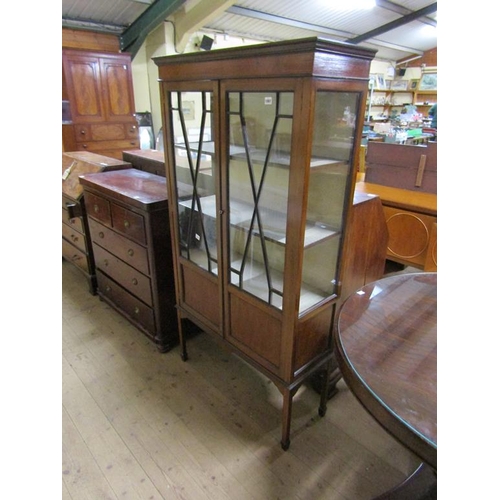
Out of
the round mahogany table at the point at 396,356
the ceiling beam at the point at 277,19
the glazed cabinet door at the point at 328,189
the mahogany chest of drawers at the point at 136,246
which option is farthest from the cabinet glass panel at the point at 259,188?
the ceiling beam at the point at 277,19

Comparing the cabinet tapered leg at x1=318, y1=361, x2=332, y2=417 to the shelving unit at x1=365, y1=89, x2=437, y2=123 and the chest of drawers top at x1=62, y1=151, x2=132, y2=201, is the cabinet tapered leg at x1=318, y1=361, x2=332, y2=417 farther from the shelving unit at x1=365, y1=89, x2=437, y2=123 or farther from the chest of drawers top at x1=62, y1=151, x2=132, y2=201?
the shelving unit at x1=365, y1=89, x2=437, y2=123

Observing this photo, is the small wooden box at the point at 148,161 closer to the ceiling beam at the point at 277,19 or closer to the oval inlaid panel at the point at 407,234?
the oval inlaid panel at the point at 407,234

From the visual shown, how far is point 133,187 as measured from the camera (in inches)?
82.4

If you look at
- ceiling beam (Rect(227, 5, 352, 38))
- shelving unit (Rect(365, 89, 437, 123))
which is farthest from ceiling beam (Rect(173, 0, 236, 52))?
shelving unit (Rect(365, 89, 437, 123))

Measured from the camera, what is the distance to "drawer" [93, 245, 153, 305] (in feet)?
6.85

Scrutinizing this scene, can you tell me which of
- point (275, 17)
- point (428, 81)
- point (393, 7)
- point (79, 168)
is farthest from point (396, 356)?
point (428, 81)

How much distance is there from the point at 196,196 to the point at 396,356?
1097mm

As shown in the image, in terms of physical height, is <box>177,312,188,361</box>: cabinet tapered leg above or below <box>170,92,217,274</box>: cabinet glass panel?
below

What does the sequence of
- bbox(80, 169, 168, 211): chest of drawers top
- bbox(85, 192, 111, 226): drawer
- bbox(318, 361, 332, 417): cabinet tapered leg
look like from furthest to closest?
bbox(85, 192, 111, 226): drawer
bbox(80, 169, 168, 211): chest of drawers top
bbox(318, 361, 332, 417): cabinet tapered leg

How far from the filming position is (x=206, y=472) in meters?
1.45

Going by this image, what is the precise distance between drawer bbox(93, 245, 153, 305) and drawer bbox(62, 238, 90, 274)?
247 millimetres

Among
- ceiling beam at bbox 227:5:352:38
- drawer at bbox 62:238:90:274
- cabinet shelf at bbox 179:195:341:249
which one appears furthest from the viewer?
ceiling beam at bbox 227:5:352:38
